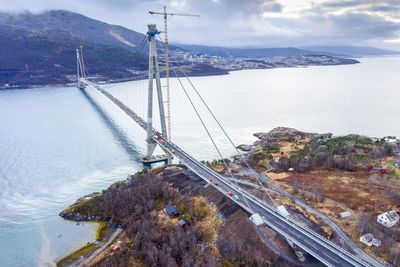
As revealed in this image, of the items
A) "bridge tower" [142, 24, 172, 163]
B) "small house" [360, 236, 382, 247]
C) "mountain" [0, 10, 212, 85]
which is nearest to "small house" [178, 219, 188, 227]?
"small house" [360, 236, 382, 247]

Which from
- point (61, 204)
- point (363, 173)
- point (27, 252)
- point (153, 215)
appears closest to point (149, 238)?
point (153, 215)

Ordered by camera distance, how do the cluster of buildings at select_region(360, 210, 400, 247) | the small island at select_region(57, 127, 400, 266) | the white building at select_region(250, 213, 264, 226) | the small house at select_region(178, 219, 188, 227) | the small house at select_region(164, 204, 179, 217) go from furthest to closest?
the small house at select_region(164, 204, 179, 217) < the small house at select_region(178, 219, 188, 227) < the white building at select_region(250, 213, 264, 226) < the cluster of buildings at select_region(360, 210, 400, 247) < the small island at select_region(57, 127, 400, 266)

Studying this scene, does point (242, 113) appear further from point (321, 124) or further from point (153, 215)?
point (153, 215)

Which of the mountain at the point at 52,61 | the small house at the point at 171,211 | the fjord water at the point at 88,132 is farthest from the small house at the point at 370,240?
the mountain at the point at 52,61

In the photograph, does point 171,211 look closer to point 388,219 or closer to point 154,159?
point 388,219

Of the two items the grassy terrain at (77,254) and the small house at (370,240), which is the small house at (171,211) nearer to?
the grassy terrain at (77,254)

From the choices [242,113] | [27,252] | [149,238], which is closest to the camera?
[149,238]

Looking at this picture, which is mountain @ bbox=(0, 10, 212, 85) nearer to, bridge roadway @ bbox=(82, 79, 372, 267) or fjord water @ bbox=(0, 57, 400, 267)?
fjord water @ bbox=(0, 57, 400, 267)

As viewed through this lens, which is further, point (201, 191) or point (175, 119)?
point (175, 119)

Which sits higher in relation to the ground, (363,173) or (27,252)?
(363,173)
